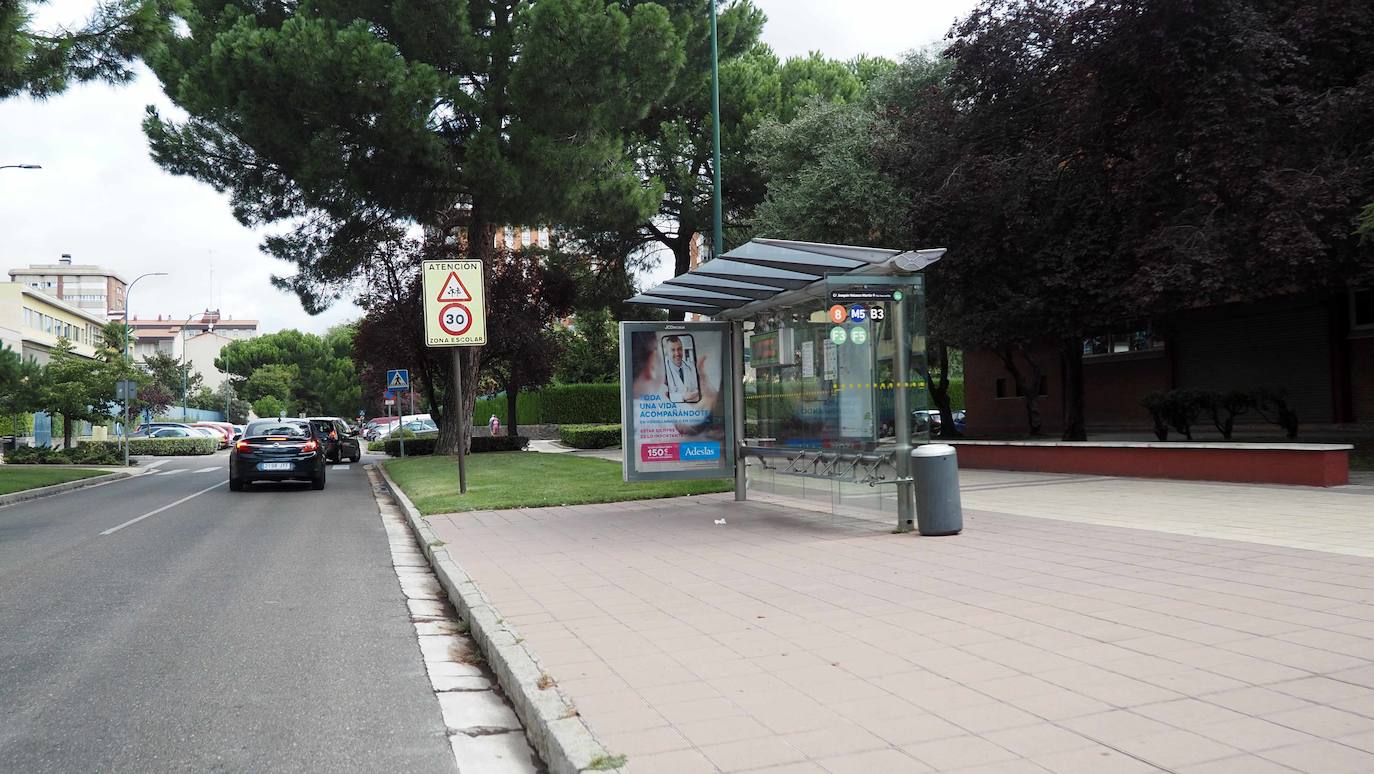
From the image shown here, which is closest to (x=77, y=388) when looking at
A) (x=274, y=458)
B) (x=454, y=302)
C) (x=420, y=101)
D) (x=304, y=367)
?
(x=274, y=458)

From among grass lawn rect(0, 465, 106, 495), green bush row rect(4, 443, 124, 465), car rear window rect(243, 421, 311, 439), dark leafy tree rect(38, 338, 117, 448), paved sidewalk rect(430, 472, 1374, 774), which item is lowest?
paved sidewalk rect(430, 472, 1374, 774)

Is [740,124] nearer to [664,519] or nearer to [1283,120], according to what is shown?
[1283,120]

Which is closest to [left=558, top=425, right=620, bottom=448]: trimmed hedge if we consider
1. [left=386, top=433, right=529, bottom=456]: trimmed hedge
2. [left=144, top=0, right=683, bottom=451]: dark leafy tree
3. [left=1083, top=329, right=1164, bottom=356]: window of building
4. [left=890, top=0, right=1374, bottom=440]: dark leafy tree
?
[left=386, top=433, right=529, bottom=456]: trimmed hedge

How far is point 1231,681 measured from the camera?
4406 millimetres

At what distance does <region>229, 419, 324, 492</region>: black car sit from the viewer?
19.6 m

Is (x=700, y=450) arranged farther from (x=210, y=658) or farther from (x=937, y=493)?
(x=210, y=658)

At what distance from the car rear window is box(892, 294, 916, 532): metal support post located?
46.2 ft

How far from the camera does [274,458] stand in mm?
19656

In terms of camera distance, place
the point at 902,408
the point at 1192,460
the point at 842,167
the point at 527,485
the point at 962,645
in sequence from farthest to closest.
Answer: the point at 842,167
the point at 527,485
the point at 1192,460
the point at 902,408
the point at 962,645

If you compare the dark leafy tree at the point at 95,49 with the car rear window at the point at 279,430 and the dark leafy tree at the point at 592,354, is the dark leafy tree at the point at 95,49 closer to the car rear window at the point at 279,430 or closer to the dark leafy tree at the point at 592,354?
the car rear window at the point at 279,430

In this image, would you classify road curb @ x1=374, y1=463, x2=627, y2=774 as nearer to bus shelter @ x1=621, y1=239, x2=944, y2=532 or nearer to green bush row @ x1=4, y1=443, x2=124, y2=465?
bus shelter @ x1=621, y1=239, x2=944, y2=532

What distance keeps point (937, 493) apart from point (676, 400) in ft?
13.9

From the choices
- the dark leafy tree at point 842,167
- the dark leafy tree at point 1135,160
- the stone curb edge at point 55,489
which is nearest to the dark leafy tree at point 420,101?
the dark leafy tree at point 842,167

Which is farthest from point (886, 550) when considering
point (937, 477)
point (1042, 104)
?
point (1042, 104)
